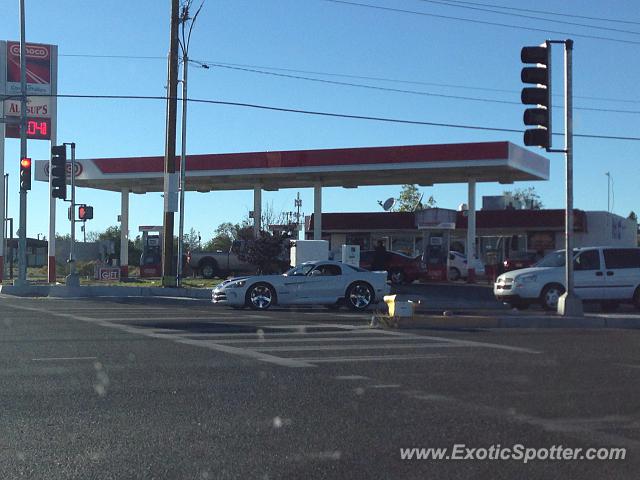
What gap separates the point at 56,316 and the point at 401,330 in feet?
26.2

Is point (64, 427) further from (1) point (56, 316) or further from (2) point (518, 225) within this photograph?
(2) point (518, 225)

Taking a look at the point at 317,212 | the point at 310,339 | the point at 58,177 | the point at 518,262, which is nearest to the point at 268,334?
the point at 310,339

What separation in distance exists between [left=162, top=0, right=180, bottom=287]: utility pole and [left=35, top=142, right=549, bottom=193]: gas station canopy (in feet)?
30.2

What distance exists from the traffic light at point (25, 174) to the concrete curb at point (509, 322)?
56.2 ft

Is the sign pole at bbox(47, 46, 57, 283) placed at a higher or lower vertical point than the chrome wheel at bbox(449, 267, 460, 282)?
higher

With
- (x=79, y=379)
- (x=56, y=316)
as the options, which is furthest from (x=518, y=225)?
(x=79, y=379)

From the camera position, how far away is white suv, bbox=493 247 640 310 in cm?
2108

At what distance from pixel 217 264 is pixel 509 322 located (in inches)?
903

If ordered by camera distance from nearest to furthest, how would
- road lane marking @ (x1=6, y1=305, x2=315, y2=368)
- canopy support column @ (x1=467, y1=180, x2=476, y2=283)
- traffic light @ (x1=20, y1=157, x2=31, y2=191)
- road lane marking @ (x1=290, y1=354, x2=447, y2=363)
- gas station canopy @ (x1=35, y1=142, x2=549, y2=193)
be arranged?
road lane marking @ (x1=6, y1=305, x2=315, y2=368)
road lane marking @ (x1=290, y1=354, x2=447, y2=363)
traffic light @ (x1=20, y1=157, x2=31, y2=191)
gas station canopy @ (x1=35, y1=142, x2=549, y2=193)
canopy support column @ (x1=467, y1=180, x2=476, y2=283)

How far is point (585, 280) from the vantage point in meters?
21.3

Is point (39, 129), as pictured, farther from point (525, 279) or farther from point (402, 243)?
point (525, 279)

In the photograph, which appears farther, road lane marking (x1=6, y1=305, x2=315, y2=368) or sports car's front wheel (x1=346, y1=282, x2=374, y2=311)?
sports car's front wheel (x1=346, y1=282, x2=374, y2=311)

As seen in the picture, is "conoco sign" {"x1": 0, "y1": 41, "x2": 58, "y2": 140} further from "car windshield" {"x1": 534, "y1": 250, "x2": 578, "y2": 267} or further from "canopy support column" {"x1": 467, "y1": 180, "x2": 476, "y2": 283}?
"car windshield" {"x1": 534, "y1": 250, "x2": 578, "y2": 267}

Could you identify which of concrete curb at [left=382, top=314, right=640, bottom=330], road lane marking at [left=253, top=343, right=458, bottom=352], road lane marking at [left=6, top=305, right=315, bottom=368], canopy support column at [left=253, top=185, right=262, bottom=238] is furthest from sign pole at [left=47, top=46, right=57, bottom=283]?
road lane marking at [left=253, top=343, right=458, bottom=352]
